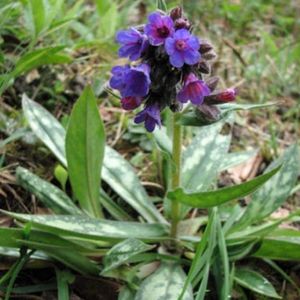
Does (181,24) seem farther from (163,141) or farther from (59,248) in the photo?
(59,248)

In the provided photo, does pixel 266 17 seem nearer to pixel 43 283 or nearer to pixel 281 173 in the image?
pixel 281 173

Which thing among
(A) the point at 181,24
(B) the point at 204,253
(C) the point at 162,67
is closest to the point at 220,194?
(B) the point at 204,253

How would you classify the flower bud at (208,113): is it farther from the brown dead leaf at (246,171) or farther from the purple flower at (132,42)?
the brown dead leaf at (246,171)

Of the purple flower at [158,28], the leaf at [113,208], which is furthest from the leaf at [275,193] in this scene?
the purple flower at [158,28]

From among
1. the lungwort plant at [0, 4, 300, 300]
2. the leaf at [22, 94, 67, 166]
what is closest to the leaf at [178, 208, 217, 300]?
the lungwort plant at [0, 4, 300, 300]

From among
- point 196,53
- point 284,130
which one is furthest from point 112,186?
point 284,130
